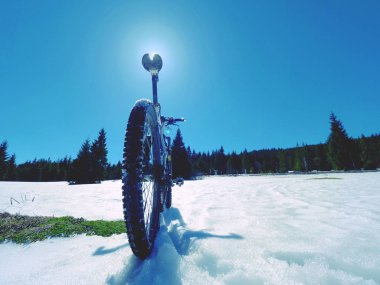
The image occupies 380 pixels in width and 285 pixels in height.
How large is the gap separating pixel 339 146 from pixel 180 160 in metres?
33.2

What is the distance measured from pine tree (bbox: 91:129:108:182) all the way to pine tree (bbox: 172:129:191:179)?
46.7ft

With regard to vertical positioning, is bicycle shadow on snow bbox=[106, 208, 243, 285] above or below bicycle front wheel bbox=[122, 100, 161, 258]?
below

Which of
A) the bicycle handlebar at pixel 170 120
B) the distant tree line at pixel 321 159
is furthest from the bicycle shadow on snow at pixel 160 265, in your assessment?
the distant tree line at pixel 321 159

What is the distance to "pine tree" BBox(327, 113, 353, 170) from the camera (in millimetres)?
43094

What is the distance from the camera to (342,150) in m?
43.2

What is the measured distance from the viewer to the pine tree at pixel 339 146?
43.1 meters

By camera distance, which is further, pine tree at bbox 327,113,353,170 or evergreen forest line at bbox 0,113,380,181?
pine tree at bbox 327,113,353,170

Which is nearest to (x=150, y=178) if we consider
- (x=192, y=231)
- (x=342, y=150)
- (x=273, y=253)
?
(x=192, y=231)

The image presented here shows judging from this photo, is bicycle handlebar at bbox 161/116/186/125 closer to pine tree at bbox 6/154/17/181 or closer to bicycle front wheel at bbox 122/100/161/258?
bicycle front wheel at bbox 122/100/161/258

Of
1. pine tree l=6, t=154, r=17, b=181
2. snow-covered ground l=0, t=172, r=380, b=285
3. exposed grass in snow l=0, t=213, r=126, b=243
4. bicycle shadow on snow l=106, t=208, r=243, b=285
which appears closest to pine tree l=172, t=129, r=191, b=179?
exposed grass in snow l=0, t=213, r=126, b=243

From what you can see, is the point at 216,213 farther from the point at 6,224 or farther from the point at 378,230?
the point at 6,224

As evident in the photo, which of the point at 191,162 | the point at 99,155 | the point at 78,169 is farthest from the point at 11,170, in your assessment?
the point at 191,162

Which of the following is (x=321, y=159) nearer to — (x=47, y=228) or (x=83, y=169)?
(x=83, y=169)

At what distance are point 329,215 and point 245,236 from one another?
1770mm
